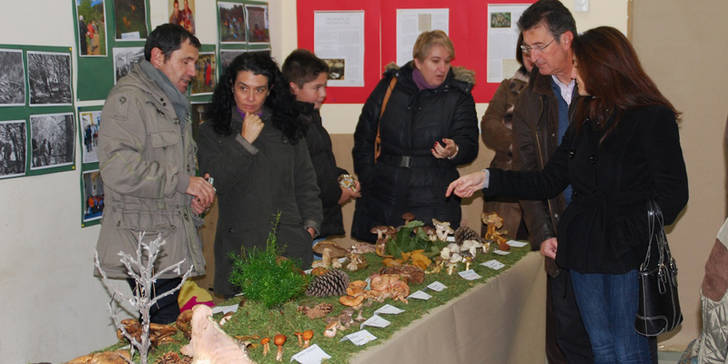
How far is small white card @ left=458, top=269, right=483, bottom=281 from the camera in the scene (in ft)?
8.87

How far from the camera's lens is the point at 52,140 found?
3098 mm

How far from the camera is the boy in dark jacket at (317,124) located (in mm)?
3482

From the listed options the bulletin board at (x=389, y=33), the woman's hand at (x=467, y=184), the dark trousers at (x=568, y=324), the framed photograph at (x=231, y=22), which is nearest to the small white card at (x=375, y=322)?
the woman's hand at (x=467, y=184)

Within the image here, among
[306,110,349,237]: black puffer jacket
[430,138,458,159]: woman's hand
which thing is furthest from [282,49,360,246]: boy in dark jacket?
[430,138,458,159]: woman's hand

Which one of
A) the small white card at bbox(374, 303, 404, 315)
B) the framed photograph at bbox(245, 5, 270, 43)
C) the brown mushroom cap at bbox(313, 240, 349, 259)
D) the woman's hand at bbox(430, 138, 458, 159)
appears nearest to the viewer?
the small white card at bbox(374, 303, 404, 315)

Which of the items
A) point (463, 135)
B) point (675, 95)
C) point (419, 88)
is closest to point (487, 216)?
point (463, 135)

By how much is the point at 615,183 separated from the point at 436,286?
2.50 ft

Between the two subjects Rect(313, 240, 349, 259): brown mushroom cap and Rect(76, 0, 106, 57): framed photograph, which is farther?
Rect(76, 0, 106, 57): framed photograph

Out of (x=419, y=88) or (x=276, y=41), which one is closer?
(x=419, y=88)

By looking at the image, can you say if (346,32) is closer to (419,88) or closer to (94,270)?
(419,88)

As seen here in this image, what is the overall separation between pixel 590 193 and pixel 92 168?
7.78ft

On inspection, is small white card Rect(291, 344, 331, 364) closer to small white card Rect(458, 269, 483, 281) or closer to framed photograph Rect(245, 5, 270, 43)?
small white card Rect(458, 269, 483, 281)

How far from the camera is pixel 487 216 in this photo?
10.7 ft

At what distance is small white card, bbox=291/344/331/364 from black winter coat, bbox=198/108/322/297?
3.17 ft
